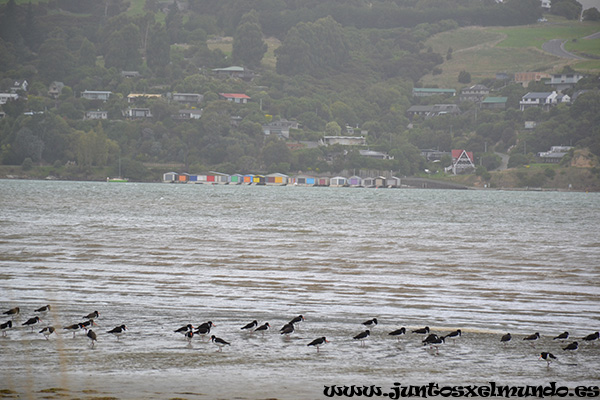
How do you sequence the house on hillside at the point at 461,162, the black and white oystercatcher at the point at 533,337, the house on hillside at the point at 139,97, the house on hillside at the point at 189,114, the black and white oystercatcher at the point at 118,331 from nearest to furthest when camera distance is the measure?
1. the black and white oystercatcher at the point at 533,337
2. the black and white oystercatcher at the point at 118,331
3. the house on hillside at the point at 461,162
4. the house on hillside at the point at 189,114
5. the house on hillside at the point at 139,97

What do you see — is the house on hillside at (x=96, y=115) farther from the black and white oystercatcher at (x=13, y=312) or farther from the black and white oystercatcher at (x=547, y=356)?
the black and white oystercatcher at (x=547, y=356)

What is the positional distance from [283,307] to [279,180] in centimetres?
13975

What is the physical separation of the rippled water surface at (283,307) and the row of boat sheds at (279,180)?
117233 millimetres

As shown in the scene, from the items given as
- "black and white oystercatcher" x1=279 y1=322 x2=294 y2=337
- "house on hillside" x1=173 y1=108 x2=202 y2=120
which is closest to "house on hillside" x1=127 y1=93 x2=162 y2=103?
"house on hillside" x1=173 y1=108 x2=202 y2=120

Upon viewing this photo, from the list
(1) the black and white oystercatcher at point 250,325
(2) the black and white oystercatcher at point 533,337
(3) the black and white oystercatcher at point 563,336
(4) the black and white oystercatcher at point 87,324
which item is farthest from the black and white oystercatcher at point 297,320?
(3) the black and white oystercatcher at point 563,336

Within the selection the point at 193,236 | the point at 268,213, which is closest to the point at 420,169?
the point at 268,213

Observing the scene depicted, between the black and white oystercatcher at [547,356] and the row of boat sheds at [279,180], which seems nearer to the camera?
the black and white oystercatcher at [547,356]

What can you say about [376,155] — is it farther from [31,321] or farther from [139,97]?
[31,321]

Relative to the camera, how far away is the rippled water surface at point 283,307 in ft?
37.9

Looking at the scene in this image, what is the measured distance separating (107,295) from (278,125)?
161 m

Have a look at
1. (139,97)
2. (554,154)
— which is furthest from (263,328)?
(139,97)

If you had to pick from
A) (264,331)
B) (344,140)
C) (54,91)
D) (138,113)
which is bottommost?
(344,140)

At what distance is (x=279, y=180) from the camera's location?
157m

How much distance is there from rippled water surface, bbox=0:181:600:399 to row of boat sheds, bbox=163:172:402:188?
117 m
